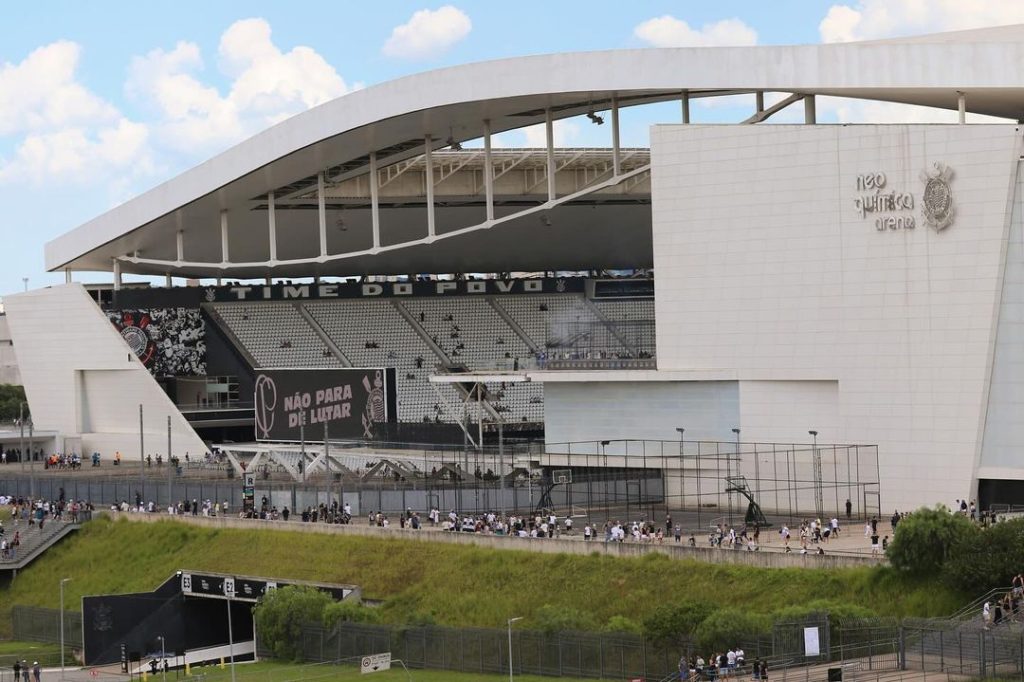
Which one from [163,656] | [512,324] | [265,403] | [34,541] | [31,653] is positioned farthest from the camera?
[512,324]

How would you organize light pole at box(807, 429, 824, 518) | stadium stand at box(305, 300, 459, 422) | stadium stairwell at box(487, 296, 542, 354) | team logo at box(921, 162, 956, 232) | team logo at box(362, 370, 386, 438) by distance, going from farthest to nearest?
stadium stairwell at box(487, 296, 542, 354) → stadium stand at box(305, 300, 459, 422) → team logo at box(362, 370, 386, 438) → light pole at box(807, 429, 824, 518) → team logo at box(921, 162, 956, 232)

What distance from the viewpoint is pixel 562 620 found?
129ft

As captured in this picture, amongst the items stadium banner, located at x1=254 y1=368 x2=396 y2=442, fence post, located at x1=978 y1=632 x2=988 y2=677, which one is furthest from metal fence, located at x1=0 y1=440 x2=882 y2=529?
fence post, located at x1=978 y1=632 x2=988 y2=677

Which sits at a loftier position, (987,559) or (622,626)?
(987,559)

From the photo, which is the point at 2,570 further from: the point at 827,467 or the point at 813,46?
the point at 813,46

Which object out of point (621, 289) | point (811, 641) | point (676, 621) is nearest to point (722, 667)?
point (811, 641)

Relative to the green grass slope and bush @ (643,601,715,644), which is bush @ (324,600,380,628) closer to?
the green grass slope

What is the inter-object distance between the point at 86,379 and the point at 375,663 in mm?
39305

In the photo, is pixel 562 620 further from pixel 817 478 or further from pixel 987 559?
pixel 817 478

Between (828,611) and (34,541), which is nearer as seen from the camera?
(828,611)

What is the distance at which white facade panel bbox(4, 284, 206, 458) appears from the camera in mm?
74938

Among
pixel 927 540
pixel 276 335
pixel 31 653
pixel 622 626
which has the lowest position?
pixel 31 653

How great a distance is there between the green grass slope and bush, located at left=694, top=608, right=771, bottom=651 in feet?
10.2

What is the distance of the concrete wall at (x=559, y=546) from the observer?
40438 millimetres
